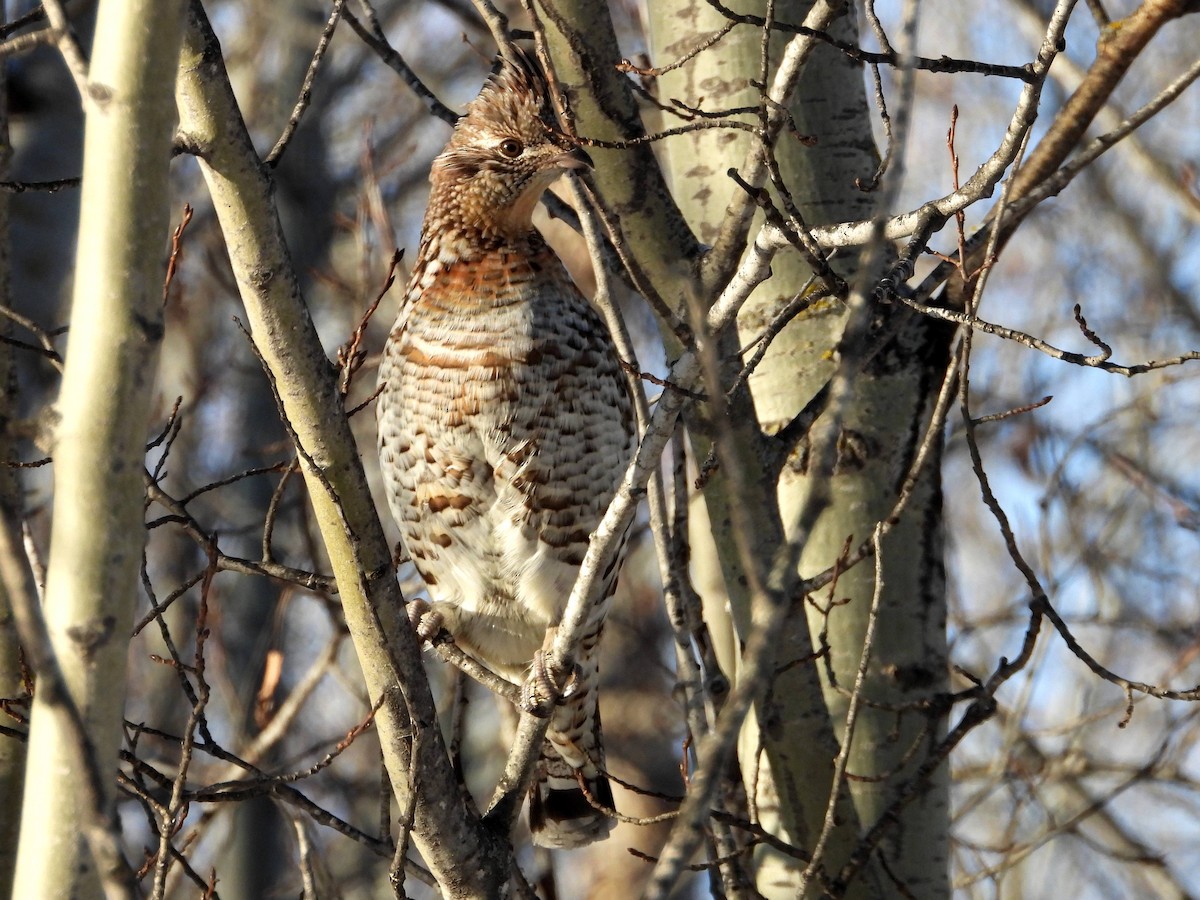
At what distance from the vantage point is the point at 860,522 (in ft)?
12.7

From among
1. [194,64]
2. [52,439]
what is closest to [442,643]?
[194,64]

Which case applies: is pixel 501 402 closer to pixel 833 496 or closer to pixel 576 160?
pixel 576 160

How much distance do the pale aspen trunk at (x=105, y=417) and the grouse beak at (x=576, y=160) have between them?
1901mm

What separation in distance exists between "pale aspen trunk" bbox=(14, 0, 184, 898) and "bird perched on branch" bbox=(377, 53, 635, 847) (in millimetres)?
2011

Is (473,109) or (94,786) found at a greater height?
(473,109)

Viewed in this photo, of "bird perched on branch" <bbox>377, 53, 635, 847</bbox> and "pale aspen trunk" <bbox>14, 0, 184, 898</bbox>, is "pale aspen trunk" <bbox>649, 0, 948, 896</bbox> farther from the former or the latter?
"pale aspen trunk" <bbox>14, 0, 184, 898</bbox>

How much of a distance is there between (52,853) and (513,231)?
2.90 metres

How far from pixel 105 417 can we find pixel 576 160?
2.19 meters

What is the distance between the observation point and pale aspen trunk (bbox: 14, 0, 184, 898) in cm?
179

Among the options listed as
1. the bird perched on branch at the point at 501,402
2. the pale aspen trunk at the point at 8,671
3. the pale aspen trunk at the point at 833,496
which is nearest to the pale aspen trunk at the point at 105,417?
the pale aspen trunk at the point at 8,671

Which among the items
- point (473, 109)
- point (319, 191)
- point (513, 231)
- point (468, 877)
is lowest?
point (468, 877)

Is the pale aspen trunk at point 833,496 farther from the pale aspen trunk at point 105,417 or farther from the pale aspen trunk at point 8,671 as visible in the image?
the pale aspen trunk at point 105,417

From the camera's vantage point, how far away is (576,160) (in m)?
3.83

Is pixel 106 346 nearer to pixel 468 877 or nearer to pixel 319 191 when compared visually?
pixel 468 877
